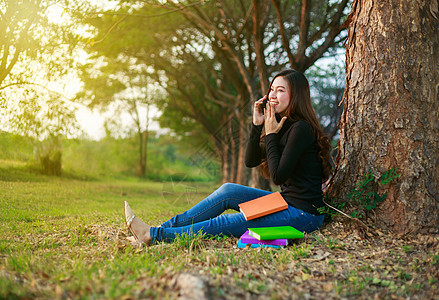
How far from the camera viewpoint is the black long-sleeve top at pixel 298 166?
3.03m

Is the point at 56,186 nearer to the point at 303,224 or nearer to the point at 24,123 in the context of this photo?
the point at 24,123

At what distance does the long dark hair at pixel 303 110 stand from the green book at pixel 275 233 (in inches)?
23.6

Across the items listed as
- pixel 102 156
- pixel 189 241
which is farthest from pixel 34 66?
pixel 102 156

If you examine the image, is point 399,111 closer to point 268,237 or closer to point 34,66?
point 268,237

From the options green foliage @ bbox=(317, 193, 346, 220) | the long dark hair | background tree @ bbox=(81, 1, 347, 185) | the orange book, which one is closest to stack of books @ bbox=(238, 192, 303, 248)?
the orange book

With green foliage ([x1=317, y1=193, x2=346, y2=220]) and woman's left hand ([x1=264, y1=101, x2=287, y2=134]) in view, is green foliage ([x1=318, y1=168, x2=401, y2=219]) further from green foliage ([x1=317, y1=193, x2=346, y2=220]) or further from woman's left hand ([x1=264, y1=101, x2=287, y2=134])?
woman's left hand ([x1=264, y1=101, x2=287, y2=134])

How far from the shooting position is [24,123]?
4.47 metres

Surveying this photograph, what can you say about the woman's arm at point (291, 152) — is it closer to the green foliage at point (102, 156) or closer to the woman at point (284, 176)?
the woman at point (284, 176)

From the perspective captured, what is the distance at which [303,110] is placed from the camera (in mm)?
3262

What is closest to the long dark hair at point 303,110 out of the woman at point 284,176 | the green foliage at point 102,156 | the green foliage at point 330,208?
the woman at point 284,176

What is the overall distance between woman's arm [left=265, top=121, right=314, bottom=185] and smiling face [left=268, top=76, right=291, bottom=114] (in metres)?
0.31

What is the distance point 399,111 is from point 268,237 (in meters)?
1.53

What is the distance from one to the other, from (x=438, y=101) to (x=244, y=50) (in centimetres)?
840

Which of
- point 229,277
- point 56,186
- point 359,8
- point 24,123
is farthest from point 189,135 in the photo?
point 229,277
